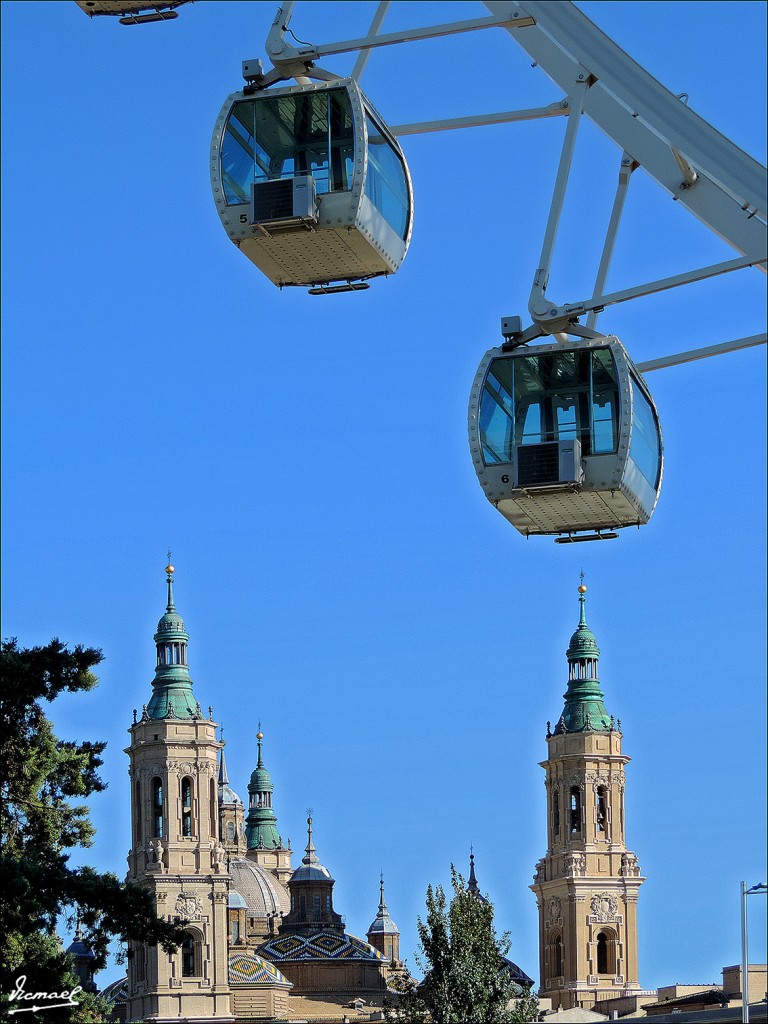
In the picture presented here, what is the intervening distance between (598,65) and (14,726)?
83.8ft

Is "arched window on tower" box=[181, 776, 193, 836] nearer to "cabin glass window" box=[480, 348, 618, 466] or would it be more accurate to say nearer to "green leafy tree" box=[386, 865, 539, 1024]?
"green leafy tree" box=[386, 865, 539, 1024]

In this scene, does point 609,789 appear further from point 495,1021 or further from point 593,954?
point 495,1021

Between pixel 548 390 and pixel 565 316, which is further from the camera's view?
pixel 548 390

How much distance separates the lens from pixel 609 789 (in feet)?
520

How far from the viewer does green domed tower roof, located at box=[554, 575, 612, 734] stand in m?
159

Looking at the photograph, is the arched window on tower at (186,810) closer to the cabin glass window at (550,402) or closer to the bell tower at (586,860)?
the bell tower at (586,860)

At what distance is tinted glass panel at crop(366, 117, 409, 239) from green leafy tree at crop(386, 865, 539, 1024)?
1601 inches

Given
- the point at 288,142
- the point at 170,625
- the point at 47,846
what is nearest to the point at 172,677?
the point at 170,625

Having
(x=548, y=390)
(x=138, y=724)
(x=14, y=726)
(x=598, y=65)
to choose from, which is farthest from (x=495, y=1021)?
(x=138, y=724)

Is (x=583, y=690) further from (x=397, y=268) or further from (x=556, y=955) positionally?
(x=397, y=268)

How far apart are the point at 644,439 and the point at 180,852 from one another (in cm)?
13103

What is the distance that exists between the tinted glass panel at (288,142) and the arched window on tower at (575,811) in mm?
139200

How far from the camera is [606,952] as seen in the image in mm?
156875

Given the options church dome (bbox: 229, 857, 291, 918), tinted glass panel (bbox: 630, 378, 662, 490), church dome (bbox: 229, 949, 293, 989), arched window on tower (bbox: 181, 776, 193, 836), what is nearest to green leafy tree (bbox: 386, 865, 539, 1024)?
tinted glass panel (bbox: 630, 378, 662, 490)
